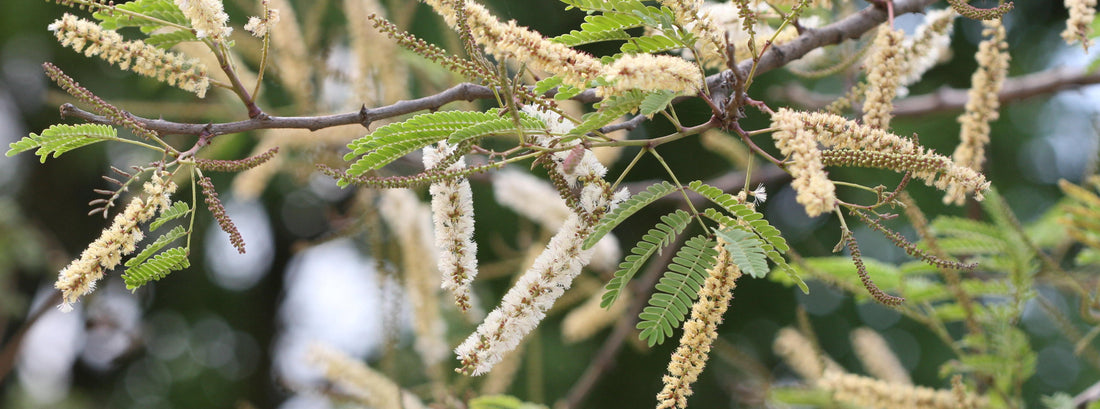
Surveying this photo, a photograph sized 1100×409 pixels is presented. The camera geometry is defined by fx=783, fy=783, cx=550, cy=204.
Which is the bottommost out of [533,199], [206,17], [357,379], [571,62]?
[357,379]

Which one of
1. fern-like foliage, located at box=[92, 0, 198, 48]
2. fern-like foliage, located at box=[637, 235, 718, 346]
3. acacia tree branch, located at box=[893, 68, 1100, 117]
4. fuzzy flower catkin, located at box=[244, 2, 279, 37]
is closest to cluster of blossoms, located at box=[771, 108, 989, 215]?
fern-like foliage, located at box=[637, 235, 718, 346]

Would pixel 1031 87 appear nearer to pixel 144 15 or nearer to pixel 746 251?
pixel 746 251

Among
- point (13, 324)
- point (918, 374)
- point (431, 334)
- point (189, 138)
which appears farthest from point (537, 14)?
point (13, 324)

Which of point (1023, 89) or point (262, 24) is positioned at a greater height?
point (262, 24)

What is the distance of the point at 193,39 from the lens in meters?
1.50

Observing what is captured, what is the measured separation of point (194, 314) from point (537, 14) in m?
4.04

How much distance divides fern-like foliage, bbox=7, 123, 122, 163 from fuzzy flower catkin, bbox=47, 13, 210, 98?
4.9 inches

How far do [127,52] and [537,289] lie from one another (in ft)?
2.57

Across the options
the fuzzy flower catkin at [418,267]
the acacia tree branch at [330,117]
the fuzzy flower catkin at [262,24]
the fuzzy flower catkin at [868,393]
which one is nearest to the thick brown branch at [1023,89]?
the fuzzy flower catkin at [868,393]

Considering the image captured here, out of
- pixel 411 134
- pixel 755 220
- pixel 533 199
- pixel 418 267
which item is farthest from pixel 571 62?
pixel 533 199

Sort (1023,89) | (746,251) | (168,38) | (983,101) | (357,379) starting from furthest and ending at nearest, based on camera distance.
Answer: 1. (1023,89)
2. (357,379)
3. (983,101)
4. (168,38)
5. (746,251)

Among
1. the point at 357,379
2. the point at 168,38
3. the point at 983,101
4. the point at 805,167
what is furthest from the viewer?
the point at 357,379

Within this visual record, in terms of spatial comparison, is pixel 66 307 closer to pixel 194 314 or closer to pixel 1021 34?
pixel 194 314

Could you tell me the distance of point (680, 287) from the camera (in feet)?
4.34
